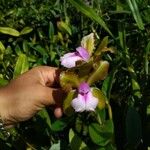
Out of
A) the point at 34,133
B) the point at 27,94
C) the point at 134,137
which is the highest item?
the point at 27,94

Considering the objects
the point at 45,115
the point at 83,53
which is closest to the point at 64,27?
the point at 45,115

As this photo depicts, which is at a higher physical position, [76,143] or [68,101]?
[68,101]

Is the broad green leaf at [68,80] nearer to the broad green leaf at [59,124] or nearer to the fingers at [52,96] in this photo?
the fingers at [52,96]

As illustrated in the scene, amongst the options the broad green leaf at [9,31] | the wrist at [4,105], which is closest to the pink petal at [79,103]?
the wrist at [4,105]

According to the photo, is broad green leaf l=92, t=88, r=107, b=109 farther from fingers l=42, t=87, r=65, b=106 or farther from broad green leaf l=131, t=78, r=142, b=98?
broad green leaf l=131, t=78, r=142, b=98

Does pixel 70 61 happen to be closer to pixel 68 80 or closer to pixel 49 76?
pixel 68 80

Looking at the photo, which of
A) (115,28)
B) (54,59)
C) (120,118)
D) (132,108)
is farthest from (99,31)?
(132,108)

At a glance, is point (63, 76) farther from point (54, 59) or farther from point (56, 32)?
point (56, 32)
